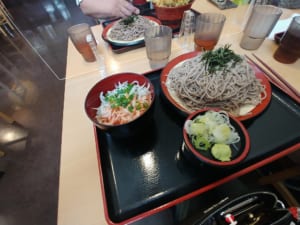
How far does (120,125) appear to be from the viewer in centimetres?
57

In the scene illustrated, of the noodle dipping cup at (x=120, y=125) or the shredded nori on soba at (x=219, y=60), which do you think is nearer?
the noodle dipping cup at (x=120, y=125)

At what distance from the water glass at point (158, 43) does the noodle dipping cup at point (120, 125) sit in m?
0.26

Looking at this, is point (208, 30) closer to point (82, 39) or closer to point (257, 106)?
point (257, 106)

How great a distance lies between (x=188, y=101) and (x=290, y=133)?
40 cm

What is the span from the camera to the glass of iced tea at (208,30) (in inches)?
37.3

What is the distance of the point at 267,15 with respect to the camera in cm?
90

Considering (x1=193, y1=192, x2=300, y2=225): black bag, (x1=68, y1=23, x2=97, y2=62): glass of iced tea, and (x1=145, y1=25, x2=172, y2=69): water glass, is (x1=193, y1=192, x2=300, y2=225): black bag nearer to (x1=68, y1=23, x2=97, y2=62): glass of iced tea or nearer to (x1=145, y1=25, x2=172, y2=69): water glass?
(x1=145, y1=25, x2=172, y2=69): water glass

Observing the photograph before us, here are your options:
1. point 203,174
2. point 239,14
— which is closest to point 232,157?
point 203,174

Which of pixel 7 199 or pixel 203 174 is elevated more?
pixel 203 174

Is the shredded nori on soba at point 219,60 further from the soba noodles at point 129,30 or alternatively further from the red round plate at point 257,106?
the soba noodles at point 129,30

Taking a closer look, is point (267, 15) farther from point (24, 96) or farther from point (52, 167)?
point (24, 96)

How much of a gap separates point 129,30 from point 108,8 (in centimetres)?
39

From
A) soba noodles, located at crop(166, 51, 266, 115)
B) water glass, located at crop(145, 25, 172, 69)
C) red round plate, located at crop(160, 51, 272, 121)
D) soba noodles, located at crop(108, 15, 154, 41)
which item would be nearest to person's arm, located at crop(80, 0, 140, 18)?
soba noodles, located at crop(108, 15, 154, 41)

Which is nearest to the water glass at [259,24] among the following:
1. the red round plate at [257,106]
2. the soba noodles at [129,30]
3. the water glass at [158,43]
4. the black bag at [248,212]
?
the red round plate at [257,106]
